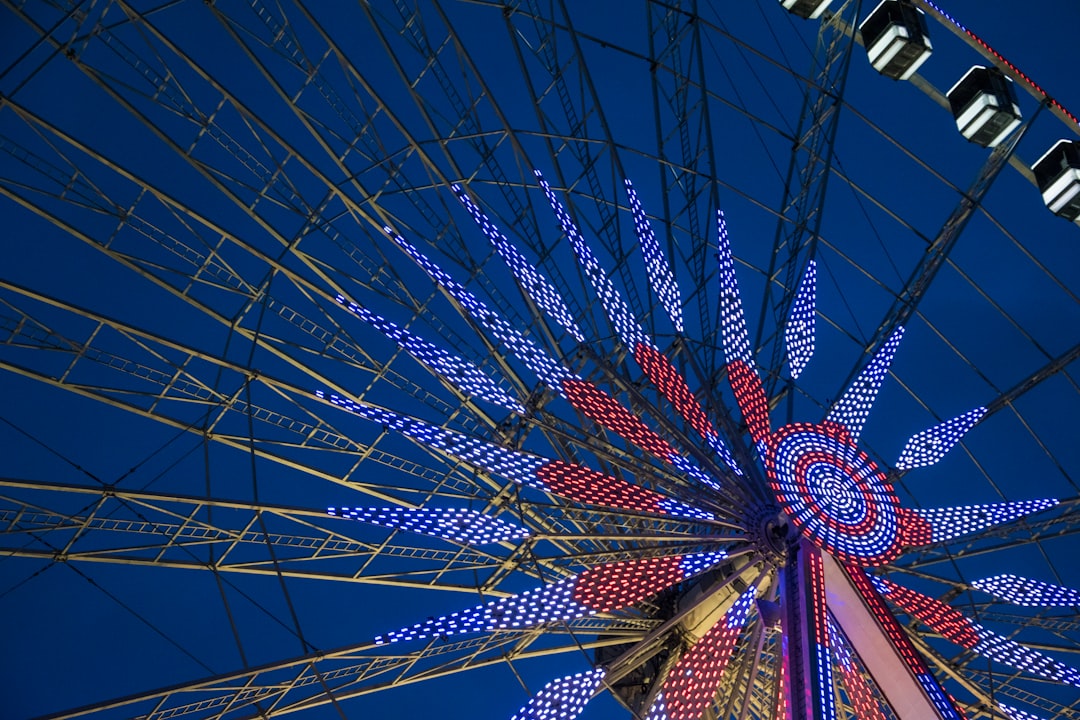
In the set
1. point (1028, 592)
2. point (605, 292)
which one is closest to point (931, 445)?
point (1028, 592)

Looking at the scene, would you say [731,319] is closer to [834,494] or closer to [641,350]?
[641,350]

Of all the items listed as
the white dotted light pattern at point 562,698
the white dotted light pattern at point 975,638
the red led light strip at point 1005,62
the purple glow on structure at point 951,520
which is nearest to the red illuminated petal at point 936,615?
the white dotted light pattern at point 975,638

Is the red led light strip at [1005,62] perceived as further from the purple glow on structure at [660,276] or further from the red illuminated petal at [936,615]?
the red illuminated petal at [936,615]

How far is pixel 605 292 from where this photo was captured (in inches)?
542

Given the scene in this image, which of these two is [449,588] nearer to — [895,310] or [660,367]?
[660,367]

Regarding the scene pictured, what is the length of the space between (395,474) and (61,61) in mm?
21006

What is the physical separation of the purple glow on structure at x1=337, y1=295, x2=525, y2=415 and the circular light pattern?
3420 mm

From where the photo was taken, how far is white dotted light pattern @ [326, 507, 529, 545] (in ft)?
36.7

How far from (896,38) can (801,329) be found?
4.17m

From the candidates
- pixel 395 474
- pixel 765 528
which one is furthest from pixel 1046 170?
pixel 395 474

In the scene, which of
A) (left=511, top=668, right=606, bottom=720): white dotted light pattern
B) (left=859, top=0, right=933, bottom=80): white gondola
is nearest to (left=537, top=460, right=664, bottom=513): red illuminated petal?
(left=511, top=668, right=606, bottom=720): white dotted light pattern

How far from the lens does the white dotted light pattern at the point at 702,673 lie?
36.8ft

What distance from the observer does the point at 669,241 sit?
52.7ft

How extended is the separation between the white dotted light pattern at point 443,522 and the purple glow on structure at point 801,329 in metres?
5.03
